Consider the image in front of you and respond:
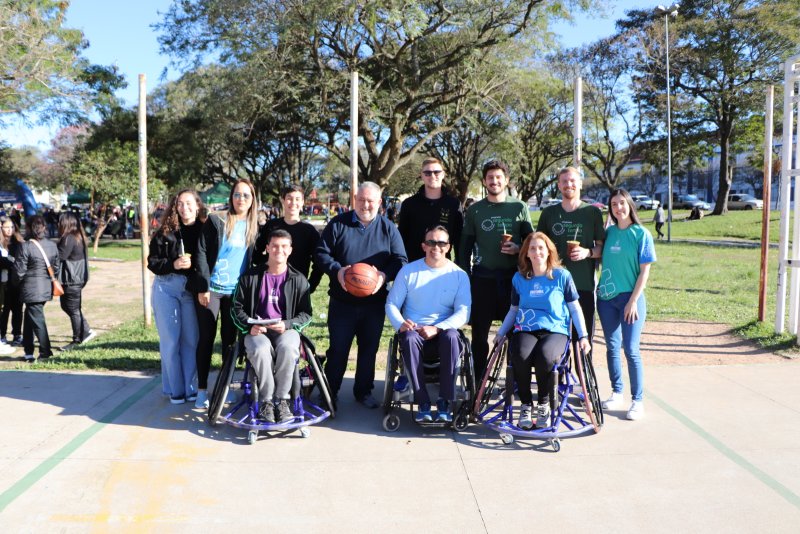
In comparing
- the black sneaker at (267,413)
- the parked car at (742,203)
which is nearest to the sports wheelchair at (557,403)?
the black sneaker at (267,413)

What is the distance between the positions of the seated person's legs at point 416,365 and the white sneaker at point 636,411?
1594 mm

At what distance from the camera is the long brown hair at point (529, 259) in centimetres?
478

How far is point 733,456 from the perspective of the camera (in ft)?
13.8

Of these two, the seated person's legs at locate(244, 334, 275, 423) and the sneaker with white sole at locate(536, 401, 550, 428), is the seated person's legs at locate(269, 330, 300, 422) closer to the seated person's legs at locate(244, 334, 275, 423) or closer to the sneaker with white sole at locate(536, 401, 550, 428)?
the seated person's legs at locate(244, 334, 275, 423)

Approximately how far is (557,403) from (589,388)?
312 millimetres

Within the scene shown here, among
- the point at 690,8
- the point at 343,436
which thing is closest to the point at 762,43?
the point at 690,8

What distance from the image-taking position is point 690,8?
3469 cm

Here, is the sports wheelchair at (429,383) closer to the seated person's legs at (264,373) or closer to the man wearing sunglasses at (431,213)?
the seated person's legs at (264,373)

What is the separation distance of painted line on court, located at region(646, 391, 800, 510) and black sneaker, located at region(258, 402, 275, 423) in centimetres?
306

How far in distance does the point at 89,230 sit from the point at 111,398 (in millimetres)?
32974

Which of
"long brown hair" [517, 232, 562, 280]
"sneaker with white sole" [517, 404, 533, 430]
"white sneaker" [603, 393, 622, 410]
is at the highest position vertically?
"long brown hair" [517, 232, 562, 280]

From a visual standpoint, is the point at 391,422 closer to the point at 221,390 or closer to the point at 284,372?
the point at 284,372

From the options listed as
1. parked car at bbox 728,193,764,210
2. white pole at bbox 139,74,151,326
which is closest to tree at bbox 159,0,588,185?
white pole at bbox 139,74,151,326

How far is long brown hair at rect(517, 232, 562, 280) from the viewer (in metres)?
4.78
